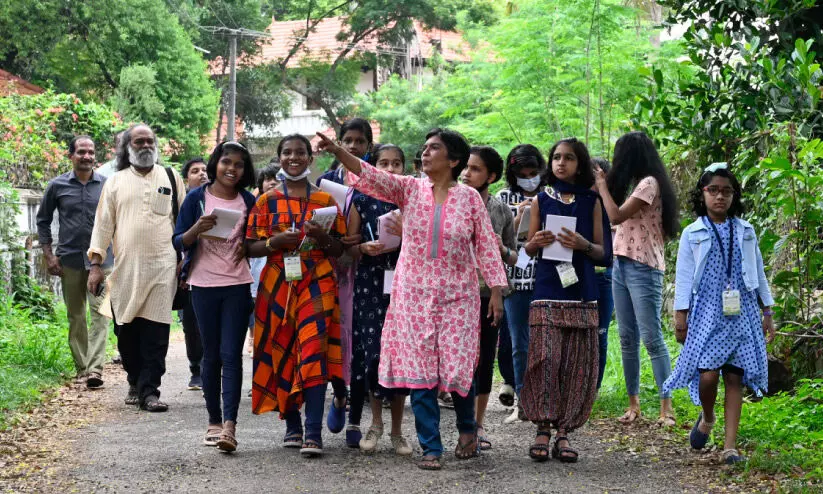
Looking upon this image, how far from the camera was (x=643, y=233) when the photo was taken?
25.7 ft

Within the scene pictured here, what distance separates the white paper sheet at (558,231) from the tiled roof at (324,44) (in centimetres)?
3341

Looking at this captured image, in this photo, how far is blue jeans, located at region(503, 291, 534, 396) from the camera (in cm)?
792

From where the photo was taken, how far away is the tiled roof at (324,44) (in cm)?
4050

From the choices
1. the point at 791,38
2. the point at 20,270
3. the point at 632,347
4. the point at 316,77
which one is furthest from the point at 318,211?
the point at 316,77

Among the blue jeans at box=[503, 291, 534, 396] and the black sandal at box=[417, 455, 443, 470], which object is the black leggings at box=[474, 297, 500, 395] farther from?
the black sandal at box=[417, 455, 443, 470]

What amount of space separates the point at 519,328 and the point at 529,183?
3.59 feet

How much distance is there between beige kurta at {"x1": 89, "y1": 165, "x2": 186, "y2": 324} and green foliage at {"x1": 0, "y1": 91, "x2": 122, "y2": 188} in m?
3.90

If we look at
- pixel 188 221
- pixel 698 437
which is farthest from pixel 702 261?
pixel 188 221

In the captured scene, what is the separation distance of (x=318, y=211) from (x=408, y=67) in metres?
34.9

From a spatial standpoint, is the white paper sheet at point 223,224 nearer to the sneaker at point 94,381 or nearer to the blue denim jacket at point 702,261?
the blue denim jacket at point 702,261

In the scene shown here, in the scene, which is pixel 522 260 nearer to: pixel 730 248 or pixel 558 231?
pixel 558 231

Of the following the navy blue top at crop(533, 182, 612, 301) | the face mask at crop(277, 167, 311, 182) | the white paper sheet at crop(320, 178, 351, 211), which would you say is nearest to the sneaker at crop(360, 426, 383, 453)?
the navy blue top at crop(533, 182, 612, 301)

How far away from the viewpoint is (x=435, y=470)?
20.8 feet

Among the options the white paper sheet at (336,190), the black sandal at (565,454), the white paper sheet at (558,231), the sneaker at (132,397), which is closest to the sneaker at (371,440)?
the black sandal at (565,454)
